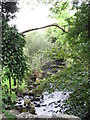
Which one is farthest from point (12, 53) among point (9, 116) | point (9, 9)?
point (9, 116)

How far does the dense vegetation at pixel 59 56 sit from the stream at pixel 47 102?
72 millimetres

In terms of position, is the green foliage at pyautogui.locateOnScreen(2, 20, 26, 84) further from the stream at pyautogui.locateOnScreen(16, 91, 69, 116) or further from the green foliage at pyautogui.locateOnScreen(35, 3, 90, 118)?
the green foliage at pyautogui.locateOnScreen(35, 3, 90, 118)

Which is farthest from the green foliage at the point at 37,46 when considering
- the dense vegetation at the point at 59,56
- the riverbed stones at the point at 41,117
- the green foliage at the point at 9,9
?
the riverbed stones at the point at 41,117

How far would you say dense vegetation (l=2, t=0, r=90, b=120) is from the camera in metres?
1.36

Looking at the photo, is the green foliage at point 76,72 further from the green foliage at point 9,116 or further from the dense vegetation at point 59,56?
the green foliage at point 9,116

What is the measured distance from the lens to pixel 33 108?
180 centimetres

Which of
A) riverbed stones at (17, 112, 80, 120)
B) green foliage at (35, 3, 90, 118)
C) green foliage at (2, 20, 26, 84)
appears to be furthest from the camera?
green foliage at (2, 20, 26, 84)

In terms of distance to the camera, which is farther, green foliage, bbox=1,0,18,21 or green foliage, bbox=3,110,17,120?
green foliage, bbox=1,0,18,21

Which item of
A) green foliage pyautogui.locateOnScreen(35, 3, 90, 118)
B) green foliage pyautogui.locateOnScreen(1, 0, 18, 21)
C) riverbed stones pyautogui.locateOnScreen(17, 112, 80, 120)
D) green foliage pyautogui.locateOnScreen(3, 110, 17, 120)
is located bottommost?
riverbed stones pyautogui.locateOnScreen(17, 112, 80, 120)

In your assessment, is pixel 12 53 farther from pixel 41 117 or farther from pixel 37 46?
pixel 41 117

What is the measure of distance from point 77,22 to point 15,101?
3.10ft

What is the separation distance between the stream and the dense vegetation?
0.23 feet

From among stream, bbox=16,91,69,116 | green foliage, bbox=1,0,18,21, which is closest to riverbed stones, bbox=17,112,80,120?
stream, bbox=16,91,69,116

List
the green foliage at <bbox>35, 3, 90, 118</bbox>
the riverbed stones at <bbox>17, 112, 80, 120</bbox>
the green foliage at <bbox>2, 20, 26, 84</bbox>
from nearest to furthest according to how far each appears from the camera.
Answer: the green foliage at <bbox>35, 3, 90, 118</bbox>, the riverbed stones at <bbox>17, 112, 80, 120</bbox>, the green foliage at <bbox>2, 20, 26, 84</bbox>
